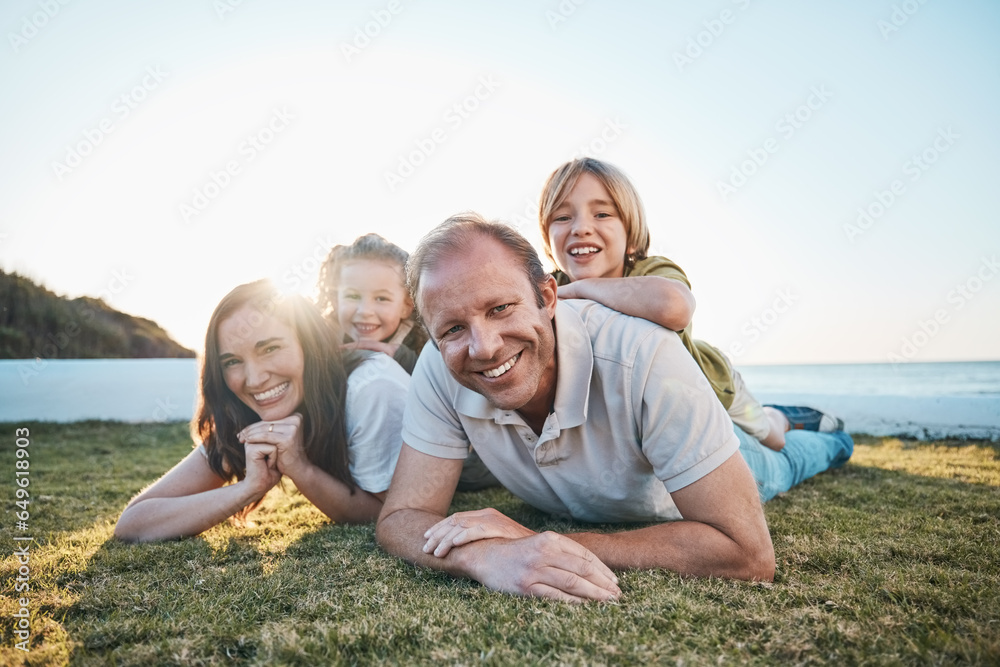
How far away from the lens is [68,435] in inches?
380

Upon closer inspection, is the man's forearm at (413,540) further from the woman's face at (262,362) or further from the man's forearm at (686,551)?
the woman's face at (262,362)

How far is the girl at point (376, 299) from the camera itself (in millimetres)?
4891

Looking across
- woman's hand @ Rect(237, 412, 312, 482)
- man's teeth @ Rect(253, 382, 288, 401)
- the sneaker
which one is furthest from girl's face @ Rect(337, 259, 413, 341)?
the sneaker

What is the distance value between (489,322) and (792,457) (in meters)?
3.55

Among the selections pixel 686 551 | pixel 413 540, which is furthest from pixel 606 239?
pixel 413 540

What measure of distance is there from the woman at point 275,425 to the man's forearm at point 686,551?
1688 millimetres

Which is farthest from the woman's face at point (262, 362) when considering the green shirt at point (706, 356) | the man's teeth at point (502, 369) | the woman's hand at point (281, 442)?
the green shirt at point (706, 356)

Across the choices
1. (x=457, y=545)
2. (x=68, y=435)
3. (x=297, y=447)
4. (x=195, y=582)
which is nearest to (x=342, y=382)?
(x=297, y=447)

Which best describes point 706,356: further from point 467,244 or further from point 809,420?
point 809,420

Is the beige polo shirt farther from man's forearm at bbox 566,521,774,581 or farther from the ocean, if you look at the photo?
the ocean

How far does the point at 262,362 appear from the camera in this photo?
3619 mm

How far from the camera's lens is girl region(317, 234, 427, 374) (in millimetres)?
4891

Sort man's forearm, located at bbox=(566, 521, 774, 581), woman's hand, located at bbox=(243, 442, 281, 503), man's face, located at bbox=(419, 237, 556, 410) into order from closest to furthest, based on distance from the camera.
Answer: man's forearm, located at bbox=(566, 521, 774, 581) < man's face, located at bbox=(419, 237, 556, 410) < woman's hand, located at bbox=(243, 442, 281, 503)

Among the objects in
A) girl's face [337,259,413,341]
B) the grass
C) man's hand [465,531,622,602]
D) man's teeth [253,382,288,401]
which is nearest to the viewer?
the grass
